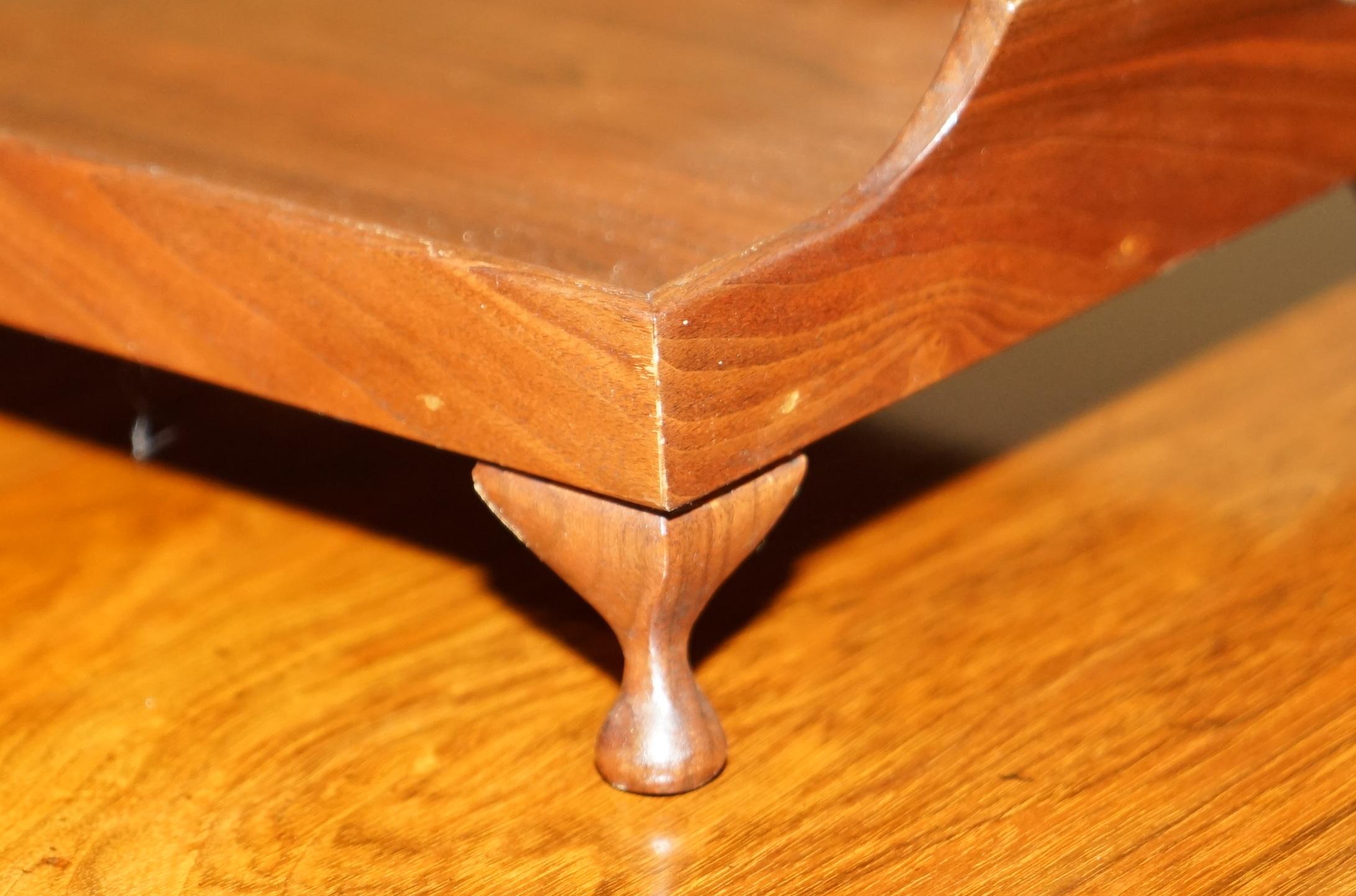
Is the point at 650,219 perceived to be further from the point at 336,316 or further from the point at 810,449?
the point at 810,449

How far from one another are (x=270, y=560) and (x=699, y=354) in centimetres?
45

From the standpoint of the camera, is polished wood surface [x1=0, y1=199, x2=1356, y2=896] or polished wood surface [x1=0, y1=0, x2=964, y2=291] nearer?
polished wood surface [x1=0, y1=199, x2=1356, y2=896]

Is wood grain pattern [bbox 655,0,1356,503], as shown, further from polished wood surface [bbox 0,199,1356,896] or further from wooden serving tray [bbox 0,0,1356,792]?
polished wood surface [bbox 0,199,1356,896]

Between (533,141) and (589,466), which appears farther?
(533,141)

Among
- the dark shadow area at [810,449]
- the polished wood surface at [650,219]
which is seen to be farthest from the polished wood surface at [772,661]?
the polished wood surface at [650,219]

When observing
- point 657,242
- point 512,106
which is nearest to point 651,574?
point 657,242

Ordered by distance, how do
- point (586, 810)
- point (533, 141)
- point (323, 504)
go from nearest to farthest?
1. point (586, 810)
2. point (533, 141)
3. point (323, 504)

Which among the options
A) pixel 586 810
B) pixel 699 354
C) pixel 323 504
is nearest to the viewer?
pixel 699 354

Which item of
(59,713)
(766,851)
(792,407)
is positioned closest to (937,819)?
(766,851)

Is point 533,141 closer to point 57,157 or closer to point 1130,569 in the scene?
point 57,157

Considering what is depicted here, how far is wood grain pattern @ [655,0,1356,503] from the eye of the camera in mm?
775

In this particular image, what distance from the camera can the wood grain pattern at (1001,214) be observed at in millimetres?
775

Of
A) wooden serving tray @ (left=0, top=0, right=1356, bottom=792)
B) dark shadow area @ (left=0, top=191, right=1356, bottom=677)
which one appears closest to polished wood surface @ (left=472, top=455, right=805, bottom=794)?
wooden serving tray @ (left=0, top=0, right=1356, bottom=792)

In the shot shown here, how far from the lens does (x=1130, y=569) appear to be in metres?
1.07
